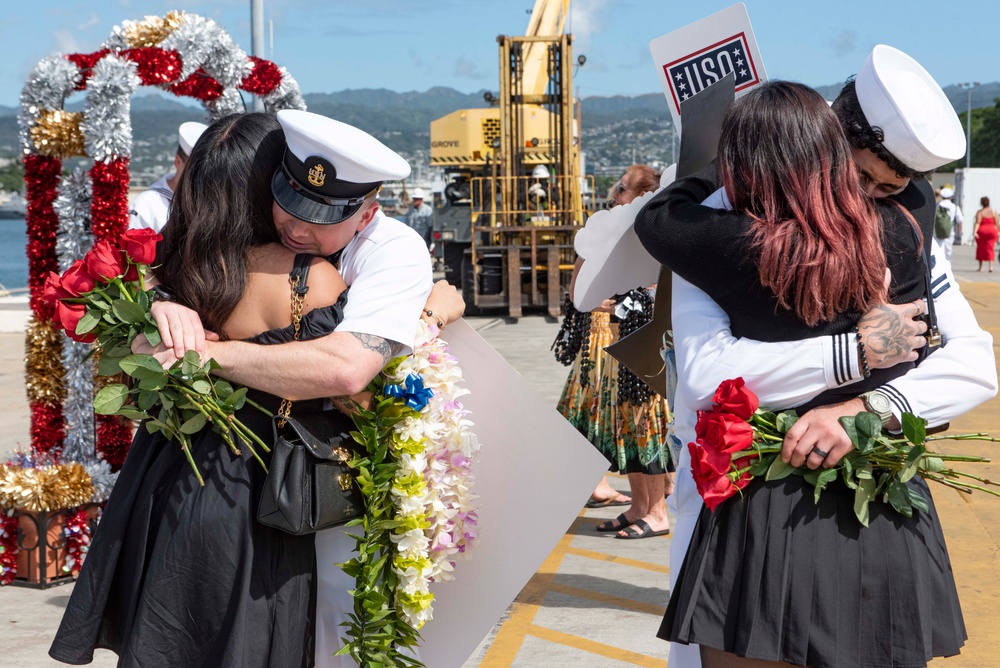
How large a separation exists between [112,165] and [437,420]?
2688mm

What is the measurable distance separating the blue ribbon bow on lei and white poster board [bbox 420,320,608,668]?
1.28 ft

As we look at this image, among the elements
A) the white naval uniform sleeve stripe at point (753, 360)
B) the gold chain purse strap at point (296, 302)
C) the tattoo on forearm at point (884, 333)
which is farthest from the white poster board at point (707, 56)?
the gold chain purse strap at point (296, 302)

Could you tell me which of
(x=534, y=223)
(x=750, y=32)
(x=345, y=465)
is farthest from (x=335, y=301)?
(x=534, y=223)

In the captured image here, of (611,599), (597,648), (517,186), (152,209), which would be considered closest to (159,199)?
(152,209)

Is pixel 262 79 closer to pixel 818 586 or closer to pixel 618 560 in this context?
pixel 618 560

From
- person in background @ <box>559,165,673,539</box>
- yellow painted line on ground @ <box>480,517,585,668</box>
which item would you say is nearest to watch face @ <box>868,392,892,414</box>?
yellow painted line on ground @ <box>480,517,585,668</box>

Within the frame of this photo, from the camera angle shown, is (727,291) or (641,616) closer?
(727,291)

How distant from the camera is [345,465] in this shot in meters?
2.41

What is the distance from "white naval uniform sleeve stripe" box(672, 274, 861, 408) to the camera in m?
2.03

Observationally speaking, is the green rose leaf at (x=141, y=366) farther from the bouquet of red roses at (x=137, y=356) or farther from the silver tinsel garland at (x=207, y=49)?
the silver tinsel garland at (x=207, y=49)

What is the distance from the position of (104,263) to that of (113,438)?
2.79 m

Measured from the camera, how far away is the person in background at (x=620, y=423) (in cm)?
548

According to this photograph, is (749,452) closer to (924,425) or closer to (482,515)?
(924,425)

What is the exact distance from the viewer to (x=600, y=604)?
15.4 feet
